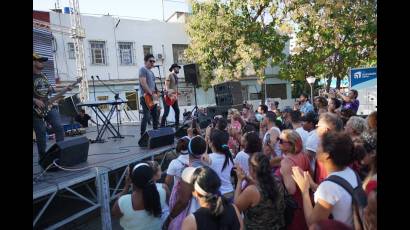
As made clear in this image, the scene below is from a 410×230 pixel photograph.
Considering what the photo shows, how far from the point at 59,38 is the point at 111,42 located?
9.66 ft

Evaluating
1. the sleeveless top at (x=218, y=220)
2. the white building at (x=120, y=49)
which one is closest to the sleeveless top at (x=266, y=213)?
the sleeveless top at (x=218, y=220)

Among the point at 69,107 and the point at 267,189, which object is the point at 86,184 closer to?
the point at 267,189

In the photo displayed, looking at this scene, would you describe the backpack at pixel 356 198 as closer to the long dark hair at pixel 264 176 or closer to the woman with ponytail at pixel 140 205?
the long dark hair at pixel 264 176

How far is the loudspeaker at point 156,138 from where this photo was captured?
6297 mm

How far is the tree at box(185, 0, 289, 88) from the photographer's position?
16328mm

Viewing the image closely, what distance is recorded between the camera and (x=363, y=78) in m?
11.8

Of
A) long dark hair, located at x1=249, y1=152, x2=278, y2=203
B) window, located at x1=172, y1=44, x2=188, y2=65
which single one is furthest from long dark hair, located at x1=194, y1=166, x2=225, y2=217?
window, located at x1=172, y1=44, x2=188, y2=65

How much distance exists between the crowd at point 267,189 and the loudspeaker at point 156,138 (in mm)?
2437

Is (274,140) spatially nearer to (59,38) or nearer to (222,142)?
(222,142)

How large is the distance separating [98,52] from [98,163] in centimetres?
1617

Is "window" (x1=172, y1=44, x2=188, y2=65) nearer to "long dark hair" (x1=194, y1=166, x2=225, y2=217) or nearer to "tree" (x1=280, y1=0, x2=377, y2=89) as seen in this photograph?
"tree" (x1=280, y1=0, x2=377, y2=89)

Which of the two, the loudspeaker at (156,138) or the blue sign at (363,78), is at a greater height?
the blue sign at (363,78)

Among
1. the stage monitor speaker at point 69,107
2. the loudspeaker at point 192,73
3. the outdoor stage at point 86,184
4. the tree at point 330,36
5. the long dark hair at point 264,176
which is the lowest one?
the outdoor stage at point 86,184
